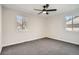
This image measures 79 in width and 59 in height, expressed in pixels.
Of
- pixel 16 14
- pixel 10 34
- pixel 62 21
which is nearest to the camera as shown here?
pixel 10 34

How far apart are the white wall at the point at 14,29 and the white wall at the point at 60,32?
1001 millimetres

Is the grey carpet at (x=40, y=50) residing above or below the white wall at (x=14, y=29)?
below

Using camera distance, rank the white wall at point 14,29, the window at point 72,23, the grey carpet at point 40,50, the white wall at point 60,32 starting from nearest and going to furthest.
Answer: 1. the grey carpet at point 40,50
2. the white wall at point 14,29
3. the window at point 72,23
4. the white wall at point 60,32

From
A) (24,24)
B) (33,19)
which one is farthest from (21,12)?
(33,19)

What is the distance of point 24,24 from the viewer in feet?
→ 16.5

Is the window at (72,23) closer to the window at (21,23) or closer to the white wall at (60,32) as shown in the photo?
the white wall at (60,32)

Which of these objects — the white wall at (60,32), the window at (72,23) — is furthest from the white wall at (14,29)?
the window at (72,23)

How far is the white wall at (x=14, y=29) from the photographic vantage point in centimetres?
382

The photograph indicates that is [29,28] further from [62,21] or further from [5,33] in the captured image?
[62,21]

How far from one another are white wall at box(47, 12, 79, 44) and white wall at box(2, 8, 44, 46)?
100 centimetres

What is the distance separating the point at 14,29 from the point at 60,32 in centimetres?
338

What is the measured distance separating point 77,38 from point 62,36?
46.8 inches

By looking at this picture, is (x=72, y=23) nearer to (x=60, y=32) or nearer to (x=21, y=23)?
(x=60, y=32)

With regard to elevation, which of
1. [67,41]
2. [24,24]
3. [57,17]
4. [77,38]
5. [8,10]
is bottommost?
[67,41]
